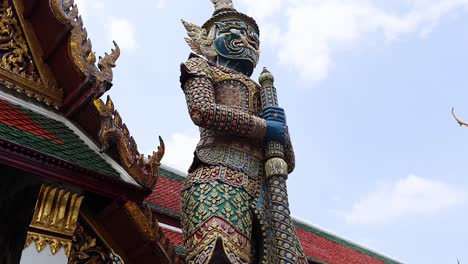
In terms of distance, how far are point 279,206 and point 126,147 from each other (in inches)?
61.8

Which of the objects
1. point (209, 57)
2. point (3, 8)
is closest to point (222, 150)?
point (209, 57)

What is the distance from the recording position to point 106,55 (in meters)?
3.80

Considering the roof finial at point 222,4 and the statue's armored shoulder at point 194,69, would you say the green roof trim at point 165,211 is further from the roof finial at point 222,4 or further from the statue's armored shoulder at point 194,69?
the roof finial at point 222,4

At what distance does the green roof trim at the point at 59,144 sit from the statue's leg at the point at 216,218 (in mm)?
1087

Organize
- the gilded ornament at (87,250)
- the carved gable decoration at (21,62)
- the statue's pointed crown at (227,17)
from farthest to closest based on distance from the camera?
the statue's pointed crown at (227,17), the carved gable decoration at (21,62), the gilded ornament at (87,250)

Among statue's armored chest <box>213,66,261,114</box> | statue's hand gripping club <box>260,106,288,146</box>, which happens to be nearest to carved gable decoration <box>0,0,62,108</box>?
statue's armored chest <box>213,66,261,114</box>

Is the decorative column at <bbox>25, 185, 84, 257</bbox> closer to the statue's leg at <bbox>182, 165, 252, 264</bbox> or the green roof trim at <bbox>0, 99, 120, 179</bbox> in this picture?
the green roof trim at <bbox>0, 99, 120, 179</bbox>

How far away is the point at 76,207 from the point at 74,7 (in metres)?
1.52

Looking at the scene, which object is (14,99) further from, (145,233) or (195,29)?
(195,29)

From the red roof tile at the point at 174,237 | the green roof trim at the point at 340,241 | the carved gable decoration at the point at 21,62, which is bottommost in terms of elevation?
the red roof tile at the point at 174,237

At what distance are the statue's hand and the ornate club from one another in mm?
76

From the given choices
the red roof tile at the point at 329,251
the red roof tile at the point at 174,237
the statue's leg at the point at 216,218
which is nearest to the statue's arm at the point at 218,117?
the statue's leg at the point at 216,218

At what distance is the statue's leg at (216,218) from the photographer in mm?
3996

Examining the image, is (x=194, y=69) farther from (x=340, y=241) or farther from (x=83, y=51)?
(x=340, y=241)
